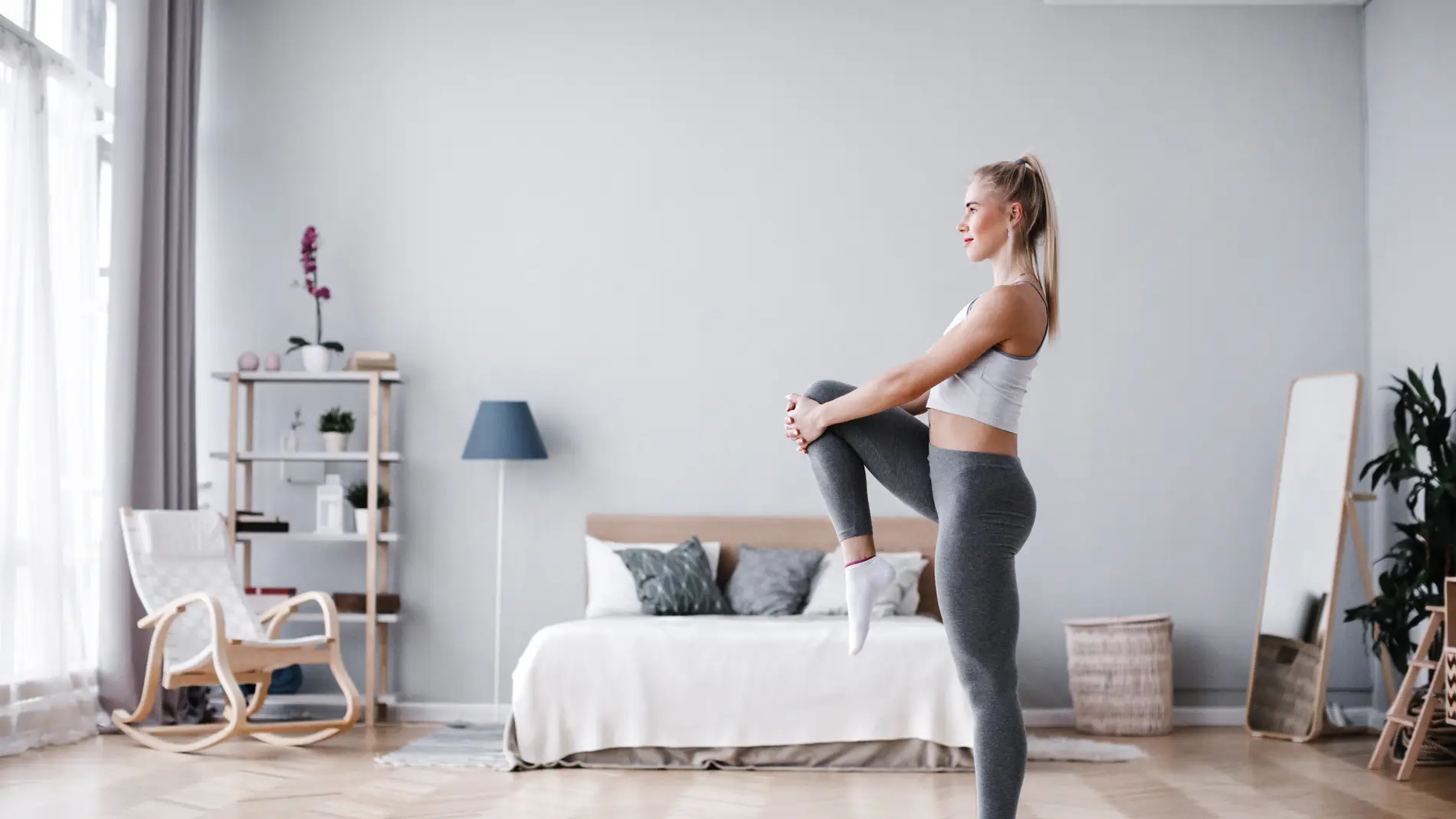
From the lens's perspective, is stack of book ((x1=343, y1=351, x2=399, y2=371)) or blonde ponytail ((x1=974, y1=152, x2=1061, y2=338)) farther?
stack of book ((x1=343, y1=351, x2=399, y2=371))

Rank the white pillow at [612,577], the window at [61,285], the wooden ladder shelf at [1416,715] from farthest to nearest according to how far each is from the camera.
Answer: the white pillow at [612,577] → the window at [61,285] → the wooden ladder shelf at [1416,715]

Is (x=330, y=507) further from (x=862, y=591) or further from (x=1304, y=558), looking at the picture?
(x=1304, y=558)

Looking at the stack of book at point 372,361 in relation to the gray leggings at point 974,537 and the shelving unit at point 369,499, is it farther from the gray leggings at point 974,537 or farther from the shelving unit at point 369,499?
the gray leggings at point 974,537

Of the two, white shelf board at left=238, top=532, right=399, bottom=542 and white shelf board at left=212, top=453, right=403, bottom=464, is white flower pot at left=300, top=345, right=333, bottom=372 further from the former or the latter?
white shelf board at left=238, top=532, right=399, bottom=542

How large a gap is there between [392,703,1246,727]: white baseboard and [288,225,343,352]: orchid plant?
1649 mm

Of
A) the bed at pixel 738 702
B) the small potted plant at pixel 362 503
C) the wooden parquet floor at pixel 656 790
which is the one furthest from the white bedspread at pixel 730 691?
the small potted plant at pixel 362 503

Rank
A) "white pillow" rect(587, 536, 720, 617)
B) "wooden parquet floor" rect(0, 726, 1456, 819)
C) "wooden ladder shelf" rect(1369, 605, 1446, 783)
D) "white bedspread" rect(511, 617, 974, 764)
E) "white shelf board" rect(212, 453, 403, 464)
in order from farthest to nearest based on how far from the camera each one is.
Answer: "white shelf board" rect(212, 453, 403, 464)
"white pillow" rect(587, 536, 720, 617)
"white bedspread" rect(511, 617, 974, 764)
"wooden ladder shelf" rect(1369, 605, 1446, 783)
"wooden parquet floor" rect(0, 726, 1456, 819)

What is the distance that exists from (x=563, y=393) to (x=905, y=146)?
1.95m

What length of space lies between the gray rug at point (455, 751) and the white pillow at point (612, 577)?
64 cm

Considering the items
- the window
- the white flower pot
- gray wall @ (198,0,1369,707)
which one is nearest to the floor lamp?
gray wall @ (198,0,1369,707)

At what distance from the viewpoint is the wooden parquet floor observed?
3.44m

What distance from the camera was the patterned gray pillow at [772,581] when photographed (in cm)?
491

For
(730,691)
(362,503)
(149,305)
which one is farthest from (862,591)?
(149,305)

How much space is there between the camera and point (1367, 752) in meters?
4.52
